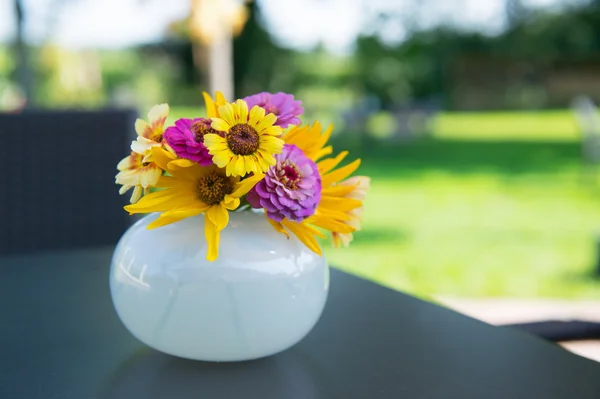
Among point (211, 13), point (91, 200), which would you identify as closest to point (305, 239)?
point (91, 200)

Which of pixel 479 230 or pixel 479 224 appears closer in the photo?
pixel 479 230

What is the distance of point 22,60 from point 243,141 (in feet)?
21.2

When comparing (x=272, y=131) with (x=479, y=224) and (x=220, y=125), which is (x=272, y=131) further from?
→ (x=479, y=224)

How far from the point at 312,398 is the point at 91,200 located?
1.12 m

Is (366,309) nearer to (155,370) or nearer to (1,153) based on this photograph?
(155,370)

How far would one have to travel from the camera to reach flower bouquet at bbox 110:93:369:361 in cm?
69

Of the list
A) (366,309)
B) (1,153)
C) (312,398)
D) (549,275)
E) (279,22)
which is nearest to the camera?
(312,398)

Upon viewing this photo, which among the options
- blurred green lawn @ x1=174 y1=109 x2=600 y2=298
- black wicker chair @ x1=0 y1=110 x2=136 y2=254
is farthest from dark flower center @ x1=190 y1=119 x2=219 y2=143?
blurred green lawn @ x1=174 y1=109 x2=600 y2=298

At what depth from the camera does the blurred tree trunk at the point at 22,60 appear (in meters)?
6.06

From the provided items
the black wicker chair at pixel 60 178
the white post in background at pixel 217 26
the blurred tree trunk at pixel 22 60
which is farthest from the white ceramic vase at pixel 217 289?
the white post in background at pixel 217 26

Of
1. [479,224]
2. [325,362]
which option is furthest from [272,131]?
[479,224]

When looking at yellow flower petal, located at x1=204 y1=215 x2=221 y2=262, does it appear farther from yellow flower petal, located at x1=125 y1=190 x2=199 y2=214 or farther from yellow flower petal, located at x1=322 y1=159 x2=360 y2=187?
yellow flower petal, located at x1=322 y1=159 x2=360 y2=187

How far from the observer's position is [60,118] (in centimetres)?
162

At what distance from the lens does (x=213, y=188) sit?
2.30 feet
